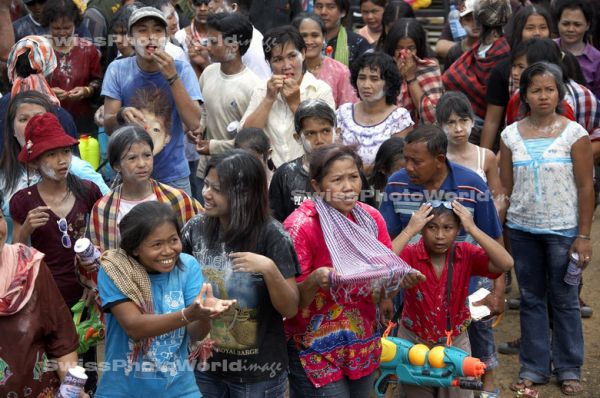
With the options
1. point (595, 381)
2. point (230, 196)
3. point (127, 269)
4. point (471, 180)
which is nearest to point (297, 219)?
point (230, 196)

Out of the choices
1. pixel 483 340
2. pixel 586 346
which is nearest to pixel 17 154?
pixel 483 340

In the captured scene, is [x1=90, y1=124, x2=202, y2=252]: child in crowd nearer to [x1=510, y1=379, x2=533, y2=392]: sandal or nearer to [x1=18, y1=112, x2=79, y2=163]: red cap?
[x1=18, y1=112, x2=79, y2=163]: red cap

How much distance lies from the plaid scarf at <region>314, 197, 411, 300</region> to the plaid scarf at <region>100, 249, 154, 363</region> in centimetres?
81

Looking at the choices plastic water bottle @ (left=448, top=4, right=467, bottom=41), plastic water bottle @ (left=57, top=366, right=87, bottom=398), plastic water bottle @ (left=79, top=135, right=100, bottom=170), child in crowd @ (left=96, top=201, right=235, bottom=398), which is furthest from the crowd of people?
plastic water bottle @ (left=448, top=4, right=467, bottom=41)

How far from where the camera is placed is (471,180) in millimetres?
5355

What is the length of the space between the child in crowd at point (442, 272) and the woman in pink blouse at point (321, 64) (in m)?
2.27

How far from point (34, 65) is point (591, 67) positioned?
405cm

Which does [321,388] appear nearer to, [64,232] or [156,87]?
[64,232]

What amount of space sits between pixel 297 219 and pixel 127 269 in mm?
834

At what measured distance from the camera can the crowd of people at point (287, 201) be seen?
4.19 metres

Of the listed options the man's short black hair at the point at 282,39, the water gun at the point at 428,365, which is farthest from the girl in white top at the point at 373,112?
the water gun at the point at 428,365

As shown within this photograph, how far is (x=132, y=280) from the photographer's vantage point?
4133 millimetres

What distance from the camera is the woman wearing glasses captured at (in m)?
5.13

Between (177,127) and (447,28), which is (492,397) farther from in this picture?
(447,28)
